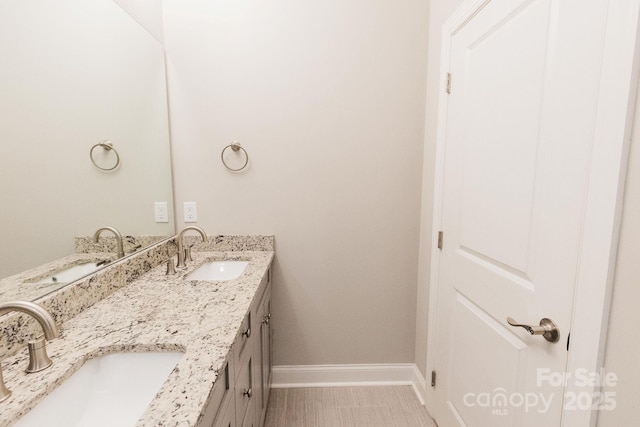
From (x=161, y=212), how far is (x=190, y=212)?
17 centimetres

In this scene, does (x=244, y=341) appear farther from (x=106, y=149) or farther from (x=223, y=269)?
(x=106, y=149)

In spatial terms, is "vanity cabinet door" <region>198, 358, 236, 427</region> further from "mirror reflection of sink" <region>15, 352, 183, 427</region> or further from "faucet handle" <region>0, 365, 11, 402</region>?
"faucet handle" <region>0, 365, 11, 402</region>

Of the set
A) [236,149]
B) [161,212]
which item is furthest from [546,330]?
[161,212]

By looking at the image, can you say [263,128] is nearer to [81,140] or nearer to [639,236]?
[81,140]

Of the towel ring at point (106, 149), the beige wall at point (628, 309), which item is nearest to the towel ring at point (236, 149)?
the towel ring at point (106, 149)

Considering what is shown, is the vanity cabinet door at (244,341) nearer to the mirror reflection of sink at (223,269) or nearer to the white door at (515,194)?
the mirror reflection of sink at (223,269)

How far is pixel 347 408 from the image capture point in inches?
69.2

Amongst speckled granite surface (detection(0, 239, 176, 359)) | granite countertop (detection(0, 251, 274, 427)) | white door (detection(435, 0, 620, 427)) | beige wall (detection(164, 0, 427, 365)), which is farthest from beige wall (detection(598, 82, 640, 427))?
speckled granite surface (detection(0, 239, 176, 359))

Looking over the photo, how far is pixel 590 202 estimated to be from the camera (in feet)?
2.33

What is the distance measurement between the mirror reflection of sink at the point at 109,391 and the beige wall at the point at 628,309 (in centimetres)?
110

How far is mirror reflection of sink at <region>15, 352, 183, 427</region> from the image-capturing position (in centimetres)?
68

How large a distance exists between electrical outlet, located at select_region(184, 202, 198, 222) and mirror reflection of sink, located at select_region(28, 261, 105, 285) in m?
0.67

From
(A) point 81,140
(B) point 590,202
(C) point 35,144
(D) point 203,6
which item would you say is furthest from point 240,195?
(B) point 590,202

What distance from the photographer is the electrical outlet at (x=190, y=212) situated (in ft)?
6.00
